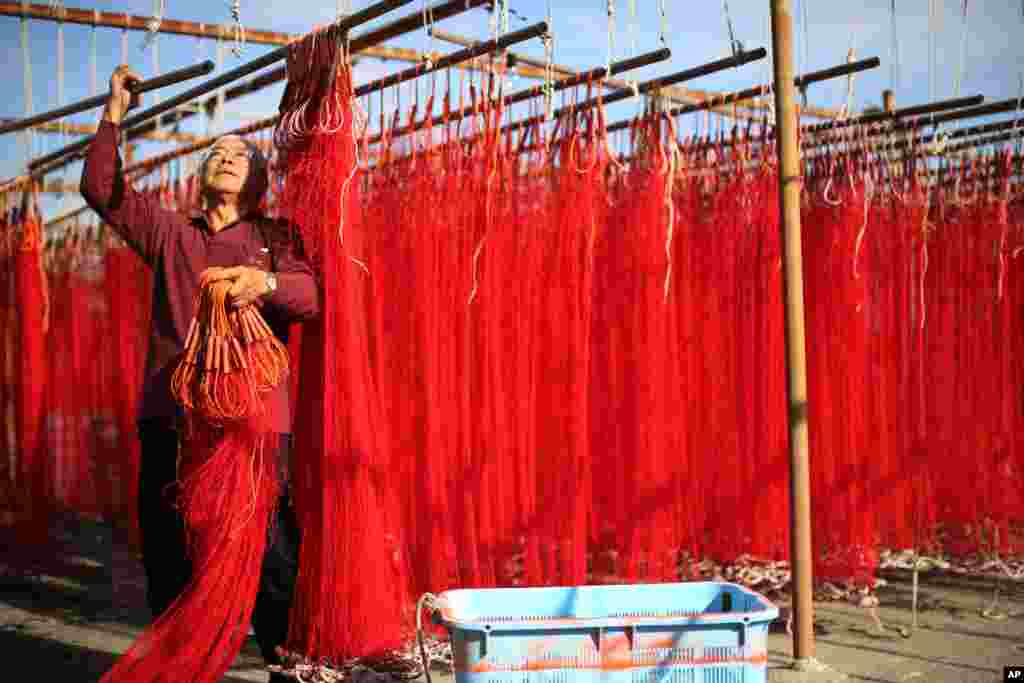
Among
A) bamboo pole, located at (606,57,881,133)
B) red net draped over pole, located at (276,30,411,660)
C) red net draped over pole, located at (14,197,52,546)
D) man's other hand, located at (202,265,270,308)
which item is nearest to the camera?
man's other hand, located at (202,265,270,308)

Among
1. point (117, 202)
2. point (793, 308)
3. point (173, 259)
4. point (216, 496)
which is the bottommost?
point (216, 496)

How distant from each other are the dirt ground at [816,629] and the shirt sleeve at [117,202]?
5.33ft

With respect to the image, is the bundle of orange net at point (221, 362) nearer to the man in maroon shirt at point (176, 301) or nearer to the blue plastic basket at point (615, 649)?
the man in maroon shirt at point (176, 301)

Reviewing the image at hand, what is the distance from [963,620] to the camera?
173 inches

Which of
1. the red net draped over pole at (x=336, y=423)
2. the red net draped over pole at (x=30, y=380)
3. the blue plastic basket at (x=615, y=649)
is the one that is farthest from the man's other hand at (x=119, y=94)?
the red net draped over pole at (x=30, y=380)

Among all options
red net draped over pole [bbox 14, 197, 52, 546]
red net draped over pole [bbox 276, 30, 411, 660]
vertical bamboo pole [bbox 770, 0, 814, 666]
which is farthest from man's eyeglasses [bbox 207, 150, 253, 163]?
red net draped over pole [bbox 14, 197, 52, 546]

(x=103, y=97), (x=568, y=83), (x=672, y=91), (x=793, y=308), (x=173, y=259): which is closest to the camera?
(x=173, y=259)

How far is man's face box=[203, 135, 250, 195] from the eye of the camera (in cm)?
329

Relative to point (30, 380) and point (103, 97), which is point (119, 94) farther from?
point (30, 380)

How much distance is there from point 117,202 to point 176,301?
0.35 meters

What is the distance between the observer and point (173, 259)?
3.23m

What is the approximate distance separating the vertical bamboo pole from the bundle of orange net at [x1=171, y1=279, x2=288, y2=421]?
169 cm

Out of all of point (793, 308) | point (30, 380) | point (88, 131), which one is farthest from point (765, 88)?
point (88, 131)

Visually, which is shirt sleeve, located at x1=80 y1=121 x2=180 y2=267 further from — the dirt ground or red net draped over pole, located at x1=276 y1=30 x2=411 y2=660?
the dirt ground
